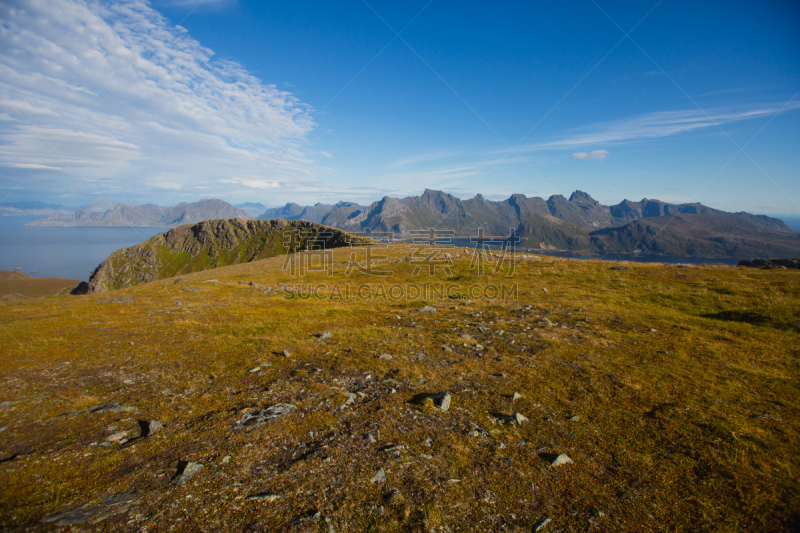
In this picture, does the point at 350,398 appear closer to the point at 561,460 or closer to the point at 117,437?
the point at 117,437

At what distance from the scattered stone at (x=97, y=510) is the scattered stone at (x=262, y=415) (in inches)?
99.3

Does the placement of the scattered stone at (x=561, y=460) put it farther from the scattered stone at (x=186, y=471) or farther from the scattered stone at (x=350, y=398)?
the scattered stone at (x=186, y=471)

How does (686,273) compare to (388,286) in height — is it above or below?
above

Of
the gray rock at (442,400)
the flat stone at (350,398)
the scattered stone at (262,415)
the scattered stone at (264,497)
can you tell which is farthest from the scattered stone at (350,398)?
the scattered stone at (264,497)

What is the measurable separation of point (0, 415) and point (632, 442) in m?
16.8

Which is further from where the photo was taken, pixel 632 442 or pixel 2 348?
pixel 2 348

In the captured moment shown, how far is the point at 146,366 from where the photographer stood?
11.8 m

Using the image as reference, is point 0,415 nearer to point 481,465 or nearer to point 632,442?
point 481,465

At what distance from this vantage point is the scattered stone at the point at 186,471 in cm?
612

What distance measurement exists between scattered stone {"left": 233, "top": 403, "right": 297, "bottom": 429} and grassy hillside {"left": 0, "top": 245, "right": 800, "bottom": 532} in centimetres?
17

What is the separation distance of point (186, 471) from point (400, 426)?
4.88 meters

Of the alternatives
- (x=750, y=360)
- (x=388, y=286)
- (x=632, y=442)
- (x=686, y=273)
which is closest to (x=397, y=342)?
(x=632, y=442)

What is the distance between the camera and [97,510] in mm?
5332

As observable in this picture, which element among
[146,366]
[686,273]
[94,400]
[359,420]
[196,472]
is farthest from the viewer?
[686,273]
